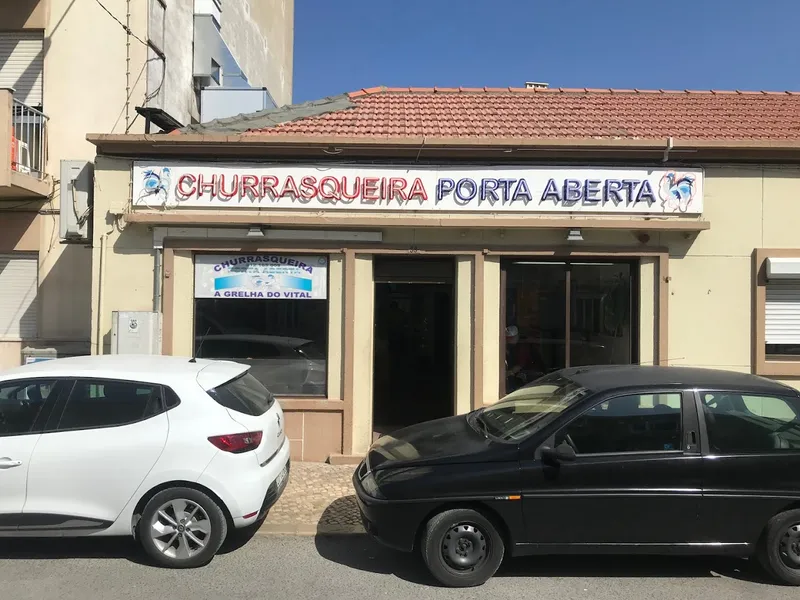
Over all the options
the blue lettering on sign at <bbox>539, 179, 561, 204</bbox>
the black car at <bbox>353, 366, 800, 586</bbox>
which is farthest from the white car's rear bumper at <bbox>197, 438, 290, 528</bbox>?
the blue lettering on sign at <bbox>539, 179, 561, 204</bbox>

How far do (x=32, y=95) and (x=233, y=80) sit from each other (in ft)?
16.9

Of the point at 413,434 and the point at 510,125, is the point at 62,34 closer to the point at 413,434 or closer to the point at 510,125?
the point at 510,125

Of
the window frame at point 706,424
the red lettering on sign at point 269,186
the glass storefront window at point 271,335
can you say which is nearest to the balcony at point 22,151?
the glass storefront window at point 271,335

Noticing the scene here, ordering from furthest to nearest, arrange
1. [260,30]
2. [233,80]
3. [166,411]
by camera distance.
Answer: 1. [260,30]
2. [233,80]
3. [166,411]

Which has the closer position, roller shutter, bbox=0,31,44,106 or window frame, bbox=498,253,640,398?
window frame, bbox=498,253,640,398

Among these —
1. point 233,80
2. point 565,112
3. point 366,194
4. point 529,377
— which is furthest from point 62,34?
point 529,377

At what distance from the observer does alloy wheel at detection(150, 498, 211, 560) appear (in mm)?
4566

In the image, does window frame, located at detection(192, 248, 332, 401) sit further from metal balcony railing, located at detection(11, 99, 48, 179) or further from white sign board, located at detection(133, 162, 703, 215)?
metal balcony railing, located at detection(11, 99, 48, 179)

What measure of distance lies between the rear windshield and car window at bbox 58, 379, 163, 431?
47 centimetres

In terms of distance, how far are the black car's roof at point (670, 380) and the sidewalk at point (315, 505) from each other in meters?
2.45

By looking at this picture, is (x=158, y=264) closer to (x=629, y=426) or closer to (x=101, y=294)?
(x=101, y=294)

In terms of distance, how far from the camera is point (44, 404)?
4.68 metres

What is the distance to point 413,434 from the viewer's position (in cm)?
527

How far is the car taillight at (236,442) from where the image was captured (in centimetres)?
460
